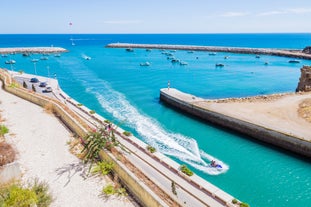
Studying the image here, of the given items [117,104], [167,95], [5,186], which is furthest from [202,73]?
[5,186]

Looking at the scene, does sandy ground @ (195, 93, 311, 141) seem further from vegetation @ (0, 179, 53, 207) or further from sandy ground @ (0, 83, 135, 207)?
vegetation @ (0, 179, 53, 207)

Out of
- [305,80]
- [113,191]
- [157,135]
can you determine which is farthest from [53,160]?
[305,80]

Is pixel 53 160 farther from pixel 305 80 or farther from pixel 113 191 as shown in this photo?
pixel 305 80

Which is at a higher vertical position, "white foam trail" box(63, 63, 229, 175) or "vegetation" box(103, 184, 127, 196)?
"vegetation" box(103, 184, 127, 196)

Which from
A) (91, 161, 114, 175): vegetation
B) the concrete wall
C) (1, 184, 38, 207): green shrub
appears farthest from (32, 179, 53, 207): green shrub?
the concrete wall

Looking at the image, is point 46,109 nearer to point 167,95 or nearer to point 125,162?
point 125,162

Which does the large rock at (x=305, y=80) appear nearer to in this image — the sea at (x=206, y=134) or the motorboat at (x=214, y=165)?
the sea at (x=206, y=134)

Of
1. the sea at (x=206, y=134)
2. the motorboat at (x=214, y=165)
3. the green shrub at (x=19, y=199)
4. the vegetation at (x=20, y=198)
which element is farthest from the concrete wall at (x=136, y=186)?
the motorboat at (x=214, y=165)
